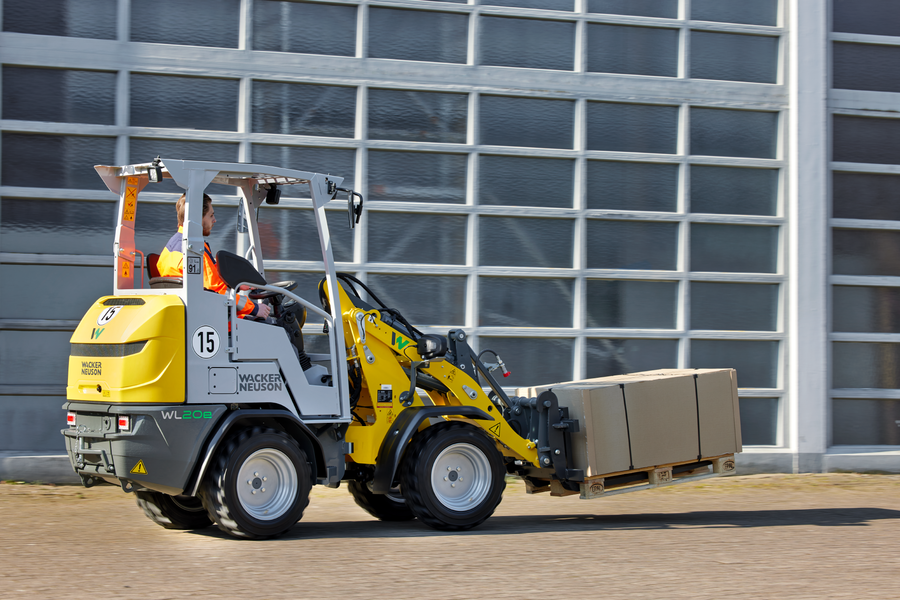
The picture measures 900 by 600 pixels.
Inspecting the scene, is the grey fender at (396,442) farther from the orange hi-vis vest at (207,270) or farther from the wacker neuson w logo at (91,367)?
the wacker neuson w logo at (91,367)

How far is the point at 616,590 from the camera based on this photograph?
234 inches

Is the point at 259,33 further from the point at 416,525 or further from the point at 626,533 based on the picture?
the point at 626,533

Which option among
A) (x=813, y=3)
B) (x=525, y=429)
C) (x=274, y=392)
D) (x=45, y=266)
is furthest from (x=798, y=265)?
(x=45, y=266)

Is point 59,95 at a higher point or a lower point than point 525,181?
higher

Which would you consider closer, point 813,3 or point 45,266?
point 45,266

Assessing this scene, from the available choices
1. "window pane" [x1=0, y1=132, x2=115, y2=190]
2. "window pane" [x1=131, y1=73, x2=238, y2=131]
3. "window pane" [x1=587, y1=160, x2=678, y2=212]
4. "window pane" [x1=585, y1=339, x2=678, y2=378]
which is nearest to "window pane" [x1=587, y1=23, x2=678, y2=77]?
"window pane" [x1=587, y1=160, x2=678, y2=212]

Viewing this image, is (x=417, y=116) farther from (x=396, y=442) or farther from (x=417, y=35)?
(x=396, y=442)

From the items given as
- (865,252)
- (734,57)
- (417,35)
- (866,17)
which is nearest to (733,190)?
(734,57)

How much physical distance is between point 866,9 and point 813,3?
884mm

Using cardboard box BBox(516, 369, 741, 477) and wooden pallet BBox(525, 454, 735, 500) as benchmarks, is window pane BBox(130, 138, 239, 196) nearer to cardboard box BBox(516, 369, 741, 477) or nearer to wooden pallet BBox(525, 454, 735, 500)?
cardboard box BBox(516, 369, 741, 477)

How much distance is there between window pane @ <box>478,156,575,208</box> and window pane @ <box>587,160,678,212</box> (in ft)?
1.01

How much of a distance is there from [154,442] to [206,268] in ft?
4.34

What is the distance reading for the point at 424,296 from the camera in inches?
468

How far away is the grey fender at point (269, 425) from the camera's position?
23.4 ft
